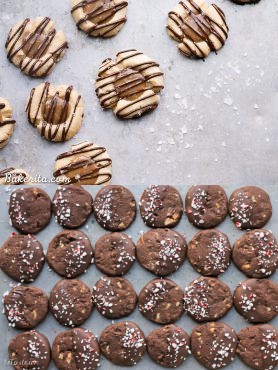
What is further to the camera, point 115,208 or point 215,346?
point 115,208

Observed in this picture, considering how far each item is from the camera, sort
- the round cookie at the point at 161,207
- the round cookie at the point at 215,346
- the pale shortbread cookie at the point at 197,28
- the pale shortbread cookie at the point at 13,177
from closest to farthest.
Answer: the round cookie at the point at 215,346
the round cookie at the point at 161,207
the pale shortbread cookie at the point at 13,177
the pale shortbread cookie at the point at 197,28

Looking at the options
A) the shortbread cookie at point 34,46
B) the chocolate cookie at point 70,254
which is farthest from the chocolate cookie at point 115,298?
the shortbread cookie at point 34,46

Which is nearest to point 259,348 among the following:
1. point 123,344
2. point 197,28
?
point 123,344

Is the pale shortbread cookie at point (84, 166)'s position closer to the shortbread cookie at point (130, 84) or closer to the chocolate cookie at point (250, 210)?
the shortbread cookie at point (130, 84)

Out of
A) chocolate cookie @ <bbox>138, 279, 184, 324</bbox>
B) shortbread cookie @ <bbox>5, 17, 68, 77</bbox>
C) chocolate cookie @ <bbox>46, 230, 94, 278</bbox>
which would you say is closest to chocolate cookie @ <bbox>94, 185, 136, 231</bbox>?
chocolate cookie @ <bbox>46, 230, 94, 278</bbox>

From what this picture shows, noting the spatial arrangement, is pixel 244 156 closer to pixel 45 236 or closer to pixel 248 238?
pixel 248 238

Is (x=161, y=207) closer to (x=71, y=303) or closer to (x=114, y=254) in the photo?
(x=114, y=254)

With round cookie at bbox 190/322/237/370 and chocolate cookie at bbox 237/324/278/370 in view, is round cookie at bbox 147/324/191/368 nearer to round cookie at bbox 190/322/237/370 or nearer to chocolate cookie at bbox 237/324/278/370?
round cookie at bbox 190/322/237/370
